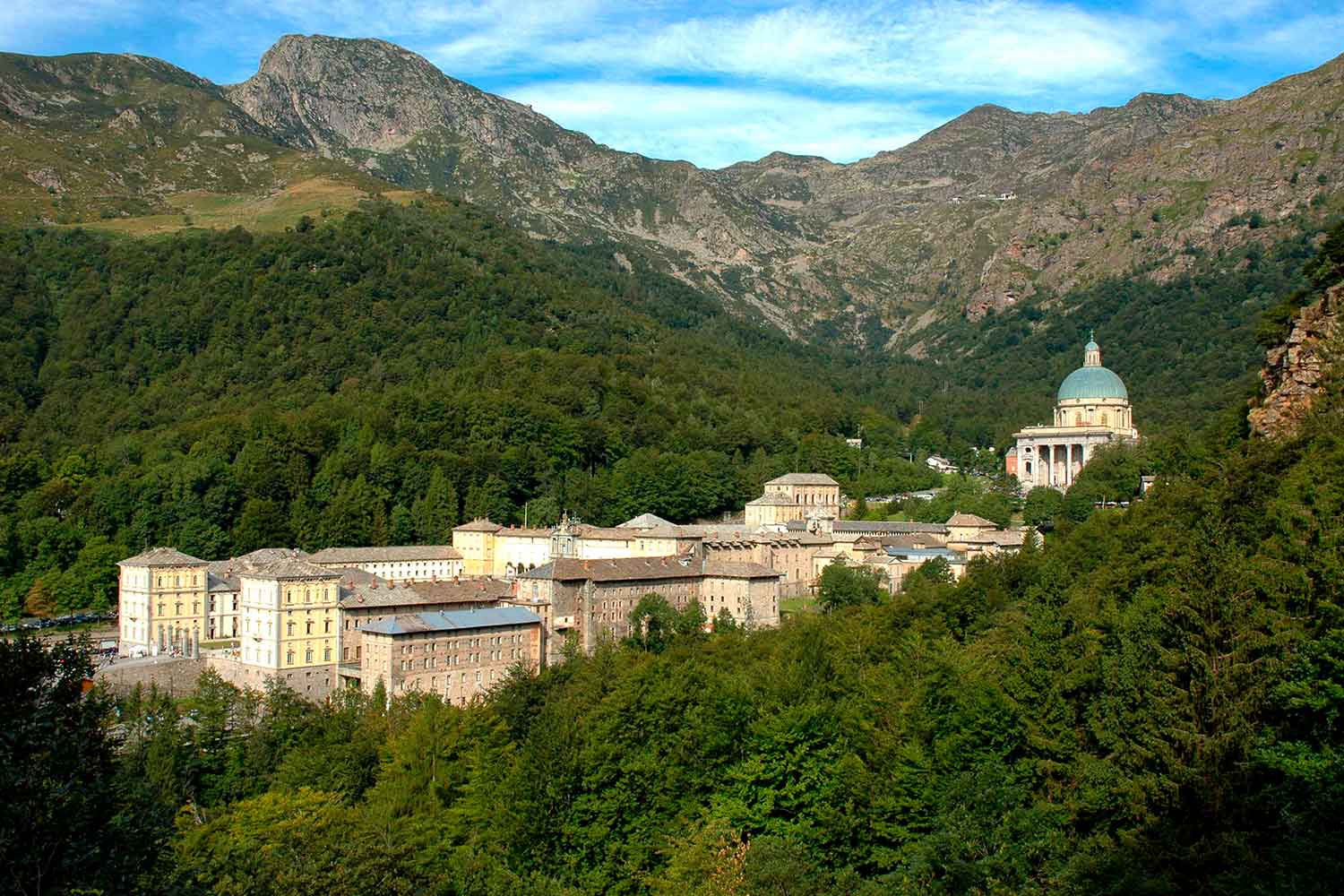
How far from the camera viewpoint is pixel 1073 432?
311ft

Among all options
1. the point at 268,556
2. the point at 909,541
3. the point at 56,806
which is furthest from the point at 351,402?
the point at 56,806

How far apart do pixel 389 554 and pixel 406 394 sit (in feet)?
76.8

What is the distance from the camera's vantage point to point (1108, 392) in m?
98.2

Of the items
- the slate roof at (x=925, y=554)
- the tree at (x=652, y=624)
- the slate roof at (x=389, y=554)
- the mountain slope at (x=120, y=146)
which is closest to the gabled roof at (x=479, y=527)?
the slate roof at (x=389, y=554)

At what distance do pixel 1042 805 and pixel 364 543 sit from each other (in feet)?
191

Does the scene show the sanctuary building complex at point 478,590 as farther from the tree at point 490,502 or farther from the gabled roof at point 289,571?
the tree at point 490,502

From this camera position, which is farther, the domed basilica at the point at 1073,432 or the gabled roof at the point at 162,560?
the domed basilica at the point at 1073,432

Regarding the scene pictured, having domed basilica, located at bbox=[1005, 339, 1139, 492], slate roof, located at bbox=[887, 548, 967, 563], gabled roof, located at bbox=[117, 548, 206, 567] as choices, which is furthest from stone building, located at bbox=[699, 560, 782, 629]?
domed basilica, located at bbox=[1005, 339, 1139, 492]

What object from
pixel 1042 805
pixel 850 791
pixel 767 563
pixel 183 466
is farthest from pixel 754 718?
pixel 183 466

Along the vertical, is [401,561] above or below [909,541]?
below

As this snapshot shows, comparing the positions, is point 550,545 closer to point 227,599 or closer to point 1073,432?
point 227,599

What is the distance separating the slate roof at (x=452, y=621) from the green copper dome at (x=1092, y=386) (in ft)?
184

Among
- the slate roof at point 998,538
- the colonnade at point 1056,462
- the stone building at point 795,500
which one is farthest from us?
the colonnade at point 1056,462

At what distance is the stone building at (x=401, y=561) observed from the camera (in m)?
70.0
